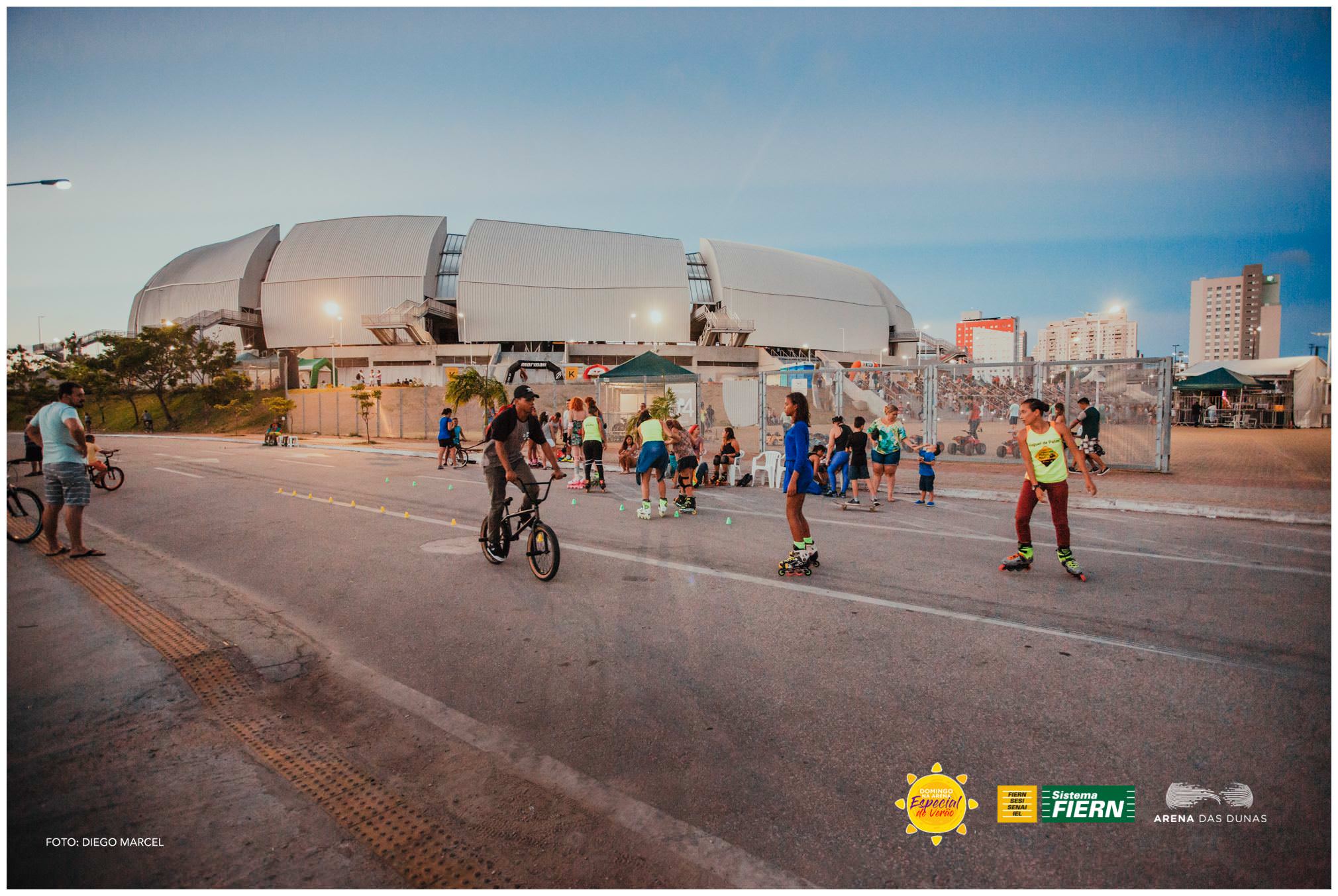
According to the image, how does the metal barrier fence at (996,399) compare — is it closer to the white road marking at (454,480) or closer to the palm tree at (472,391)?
the white road marking at (454,480)

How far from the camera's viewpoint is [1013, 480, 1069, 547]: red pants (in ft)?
21.0

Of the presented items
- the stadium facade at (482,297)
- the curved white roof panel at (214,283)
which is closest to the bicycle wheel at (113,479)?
the stadium facade at (482,297)

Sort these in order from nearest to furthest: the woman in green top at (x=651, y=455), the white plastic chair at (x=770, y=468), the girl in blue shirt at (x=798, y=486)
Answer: the girl in blue shirt at (x=798, y=486)
the woman in green top at (x=651, y=455)
the white plastic chair at (x=770, y=468)

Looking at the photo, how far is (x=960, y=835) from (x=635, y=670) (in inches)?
80.9

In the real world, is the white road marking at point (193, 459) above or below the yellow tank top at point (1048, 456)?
below

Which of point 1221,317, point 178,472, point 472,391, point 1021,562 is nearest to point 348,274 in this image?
point 472,391

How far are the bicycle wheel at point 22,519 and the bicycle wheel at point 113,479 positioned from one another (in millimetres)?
3577

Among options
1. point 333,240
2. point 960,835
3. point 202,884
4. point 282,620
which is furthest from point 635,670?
point 333,240

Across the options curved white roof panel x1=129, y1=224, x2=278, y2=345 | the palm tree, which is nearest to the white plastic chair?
the palm tree

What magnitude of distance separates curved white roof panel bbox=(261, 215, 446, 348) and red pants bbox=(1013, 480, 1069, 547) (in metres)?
68.8

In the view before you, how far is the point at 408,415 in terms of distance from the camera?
33.9 m

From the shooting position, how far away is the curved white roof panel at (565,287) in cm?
6744

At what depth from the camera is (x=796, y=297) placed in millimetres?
78125

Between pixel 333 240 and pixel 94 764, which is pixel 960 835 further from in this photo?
pixel 333 240
